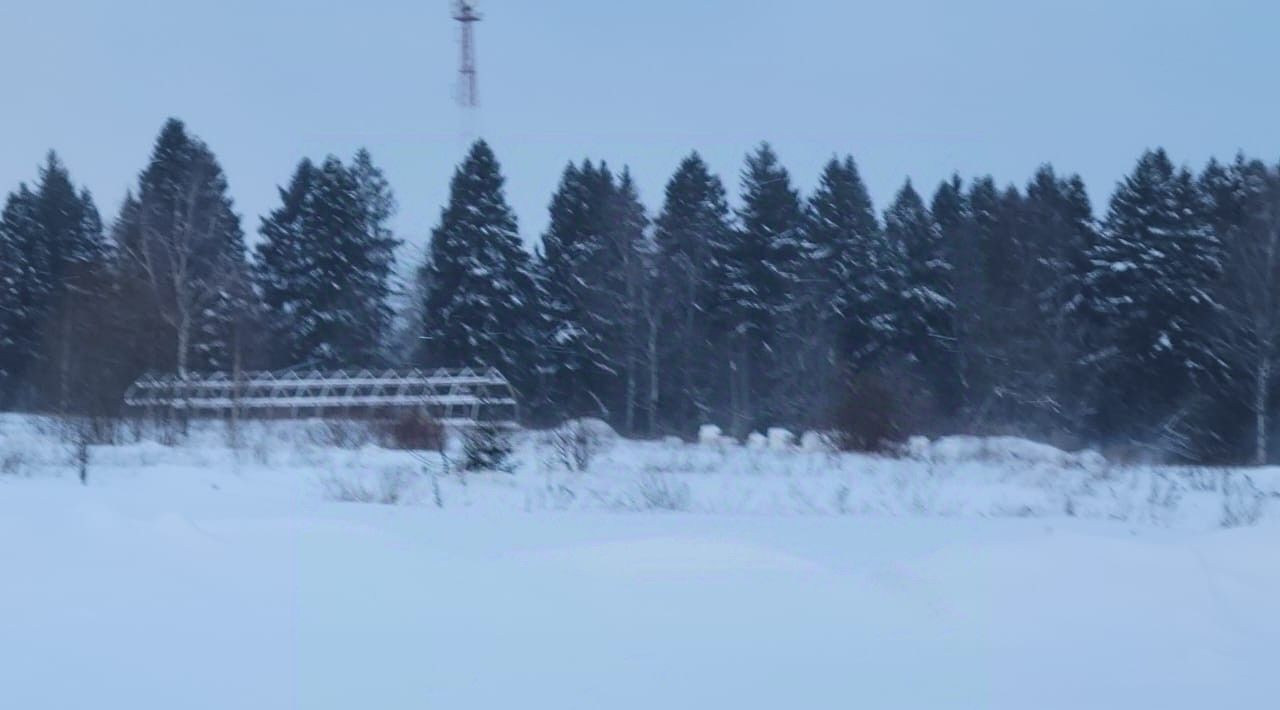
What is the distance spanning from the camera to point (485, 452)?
18.1 m

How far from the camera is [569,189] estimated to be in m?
44.7

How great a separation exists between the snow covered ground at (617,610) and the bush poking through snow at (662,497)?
72.4 inches

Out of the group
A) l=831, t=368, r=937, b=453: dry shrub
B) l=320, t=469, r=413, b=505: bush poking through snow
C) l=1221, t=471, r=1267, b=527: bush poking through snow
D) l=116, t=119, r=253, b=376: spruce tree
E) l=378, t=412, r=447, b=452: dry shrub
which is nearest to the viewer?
l=1221, t=471, r=1267, b=527: bush poking through snow

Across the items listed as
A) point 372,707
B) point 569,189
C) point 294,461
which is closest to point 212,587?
point 372,707

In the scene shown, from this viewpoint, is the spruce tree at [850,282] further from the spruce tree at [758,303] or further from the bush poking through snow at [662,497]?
the bush poking through snow at [662,497]

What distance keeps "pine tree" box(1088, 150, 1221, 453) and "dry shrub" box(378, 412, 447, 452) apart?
19.8m

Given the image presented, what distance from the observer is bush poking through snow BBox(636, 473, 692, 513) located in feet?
46.2

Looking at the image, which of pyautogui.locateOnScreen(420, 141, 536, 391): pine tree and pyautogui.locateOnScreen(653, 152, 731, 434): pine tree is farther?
pyautogui.locateOnScreen(653, 152, 731, 434): pine tree

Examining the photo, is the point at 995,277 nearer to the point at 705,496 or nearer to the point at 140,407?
the point at 140,407

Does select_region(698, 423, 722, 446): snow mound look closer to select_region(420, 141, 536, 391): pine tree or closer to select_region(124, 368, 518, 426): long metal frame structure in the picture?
select_region(124, 368, 518, 426): long metal frame structure

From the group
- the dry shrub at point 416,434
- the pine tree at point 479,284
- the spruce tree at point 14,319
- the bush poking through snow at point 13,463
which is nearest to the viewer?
the bush poking through snow at point 13,463

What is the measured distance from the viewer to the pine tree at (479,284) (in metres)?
40.8

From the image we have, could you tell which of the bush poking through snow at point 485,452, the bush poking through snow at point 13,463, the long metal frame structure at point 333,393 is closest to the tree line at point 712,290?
the long metal frame structure at point 333,393

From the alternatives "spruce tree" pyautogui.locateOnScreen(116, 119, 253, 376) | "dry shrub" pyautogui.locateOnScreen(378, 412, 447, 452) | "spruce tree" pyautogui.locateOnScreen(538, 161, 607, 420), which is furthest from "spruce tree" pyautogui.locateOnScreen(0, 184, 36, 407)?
"dry shrub" pyautogui.locateOnScreen(378, 412, 447, 452)
